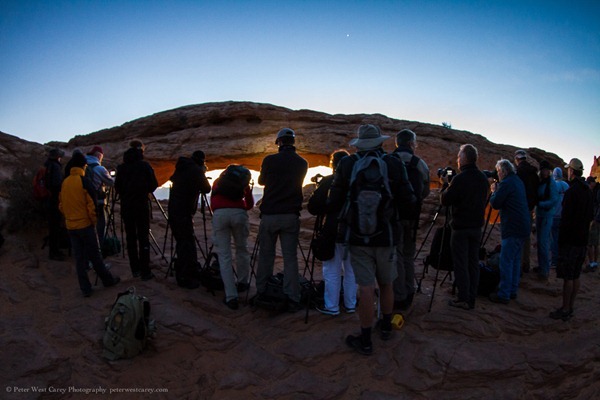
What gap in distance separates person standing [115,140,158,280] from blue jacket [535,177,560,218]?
6.75 meters

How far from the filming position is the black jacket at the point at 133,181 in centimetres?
580

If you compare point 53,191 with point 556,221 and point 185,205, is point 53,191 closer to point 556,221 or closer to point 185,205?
point 185,205

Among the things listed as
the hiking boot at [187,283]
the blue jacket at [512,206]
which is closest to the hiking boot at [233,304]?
the hiking boot at [187,283]

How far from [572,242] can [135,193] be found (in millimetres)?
6616

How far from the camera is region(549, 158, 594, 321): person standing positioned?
17.1 ft

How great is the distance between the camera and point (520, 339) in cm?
488

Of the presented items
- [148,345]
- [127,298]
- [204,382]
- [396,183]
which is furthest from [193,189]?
[396,183]

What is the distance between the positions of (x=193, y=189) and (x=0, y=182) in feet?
18.5

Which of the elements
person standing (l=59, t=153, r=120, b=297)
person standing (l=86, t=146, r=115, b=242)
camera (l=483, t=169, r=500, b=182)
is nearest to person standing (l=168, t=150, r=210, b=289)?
person standing (l=59, t=153, r=120, b=297)

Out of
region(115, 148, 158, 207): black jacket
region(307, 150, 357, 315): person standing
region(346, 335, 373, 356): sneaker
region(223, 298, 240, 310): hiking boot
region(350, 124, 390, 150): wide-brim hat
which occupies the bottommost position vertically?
region(346, 335, 373, 356): sneaker

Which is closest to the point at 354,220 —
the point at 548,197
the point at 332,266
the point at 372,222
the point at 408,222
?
the point at 372,222

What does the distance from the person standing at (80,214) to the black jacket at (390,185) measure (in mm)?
3873

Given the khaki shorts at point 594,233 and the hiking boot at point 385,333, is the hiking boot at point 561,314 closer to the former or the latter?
the hiking boot at point 385,333

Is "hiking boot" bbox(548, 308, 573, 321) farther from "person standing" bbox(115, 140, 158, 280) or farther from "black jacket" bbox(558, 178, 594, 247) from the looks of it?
"person standing" bbox(115, 140, 158, 280)
